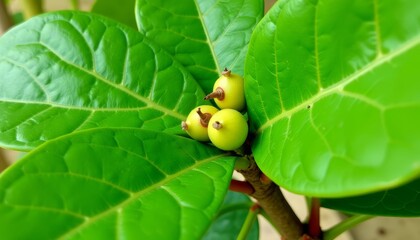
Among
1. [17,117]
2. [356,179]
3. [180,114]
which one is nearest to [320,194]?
[356,179]

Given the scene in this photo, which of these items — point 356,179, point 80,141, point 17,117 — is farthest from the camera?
point 17,117

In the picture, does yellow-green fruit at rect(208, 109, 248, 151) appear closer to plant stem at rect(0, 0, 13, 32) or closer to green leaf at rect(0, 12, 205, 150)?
green leaf at rect(0, 12, 205, 150)

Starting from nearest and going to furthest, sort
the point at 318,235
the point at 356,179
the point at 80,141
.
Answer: the point at 356,179 < the point at 80,141 < the point at 318,235

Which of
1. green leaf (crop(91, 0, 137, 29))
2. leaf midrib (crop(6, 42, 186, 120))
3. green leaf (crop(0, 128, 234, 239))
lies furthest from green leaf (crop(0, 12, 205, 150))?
green leaf (crop(91, 0, 137, 29))

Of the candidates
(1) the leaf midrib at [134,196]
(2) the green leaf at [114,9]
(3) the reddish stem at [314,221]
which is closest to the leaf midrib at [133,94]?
(1) the leaf midrib at [134,196]

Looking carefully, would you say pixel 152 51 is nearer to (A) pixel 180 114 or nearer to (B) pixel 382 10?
(A) pixel 180 114
